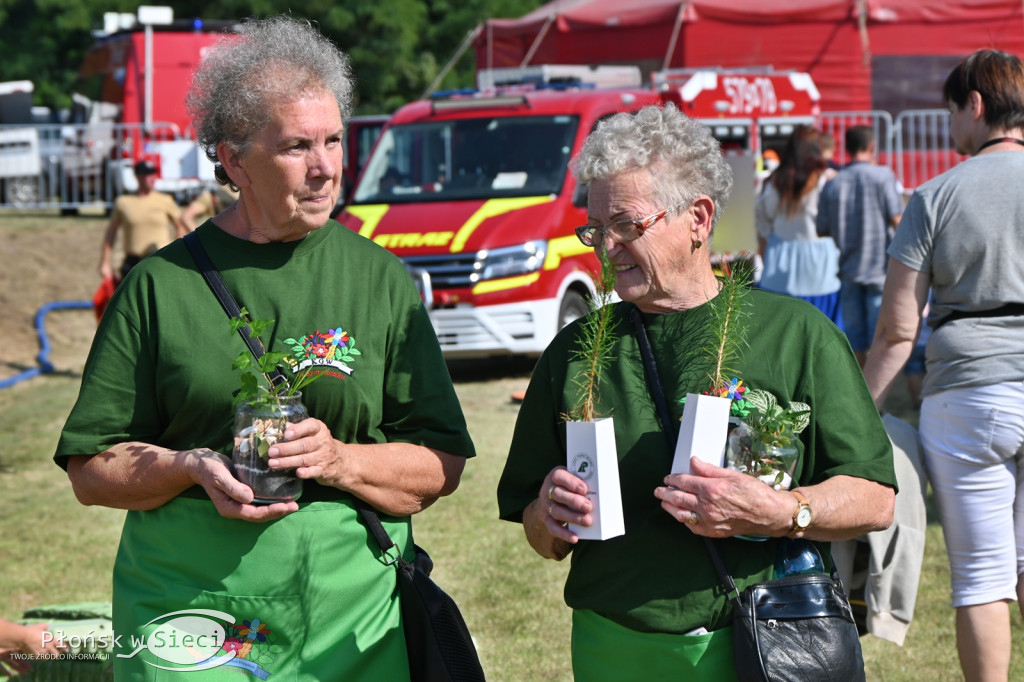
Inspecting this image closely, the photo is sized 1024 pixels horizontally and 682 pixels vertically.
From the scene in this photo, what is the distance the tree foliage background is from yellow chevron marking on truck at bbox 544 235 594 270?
729 inches

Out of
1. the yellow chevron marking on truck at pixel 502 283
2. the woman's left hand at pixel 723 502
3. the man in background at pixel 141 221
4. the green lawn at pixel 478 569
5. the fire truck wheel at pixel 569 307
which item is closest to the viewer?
the woman's left hand at pixel 723 502

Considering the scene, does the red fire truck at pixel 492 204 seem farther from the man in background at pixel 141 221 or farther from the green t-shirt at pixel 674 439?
the green t-shirt at pixel 674 439

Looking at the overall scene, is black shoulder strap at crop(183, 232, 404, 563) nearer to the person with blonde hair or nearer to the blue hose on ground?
the person with blonde hair

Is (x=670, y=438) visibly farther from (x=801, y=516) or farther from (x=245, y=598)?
(x=245, y=598)

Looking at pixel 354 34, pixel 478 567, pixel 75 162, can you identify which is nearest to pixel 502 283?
pixel 478 567

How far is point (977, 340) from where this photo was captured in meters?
3.40

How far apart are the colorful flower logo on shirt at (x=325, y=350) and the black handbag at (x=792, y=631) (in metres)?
0.84

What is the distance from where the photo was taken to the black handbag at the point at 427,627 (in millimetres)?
2496

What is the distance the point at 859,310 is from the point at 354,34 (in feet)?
76.3

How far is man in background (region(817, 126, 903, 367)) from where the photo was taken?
26.4ft

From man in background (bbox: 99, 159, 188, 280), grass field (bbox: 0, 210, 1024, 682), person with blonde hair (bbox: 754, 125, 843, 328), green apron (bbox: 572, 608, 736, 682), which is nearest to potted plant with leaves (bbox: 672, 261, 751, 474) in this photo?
green apron (bbox: 572, 608, 736, 682)

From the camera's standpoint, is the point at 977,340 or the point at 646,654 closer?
the point at 646,654

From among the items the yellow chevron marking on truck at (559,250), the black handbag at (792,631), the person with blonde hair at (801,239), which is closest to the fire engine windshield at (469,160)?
the yellow chevron marking on truck at (559,250)

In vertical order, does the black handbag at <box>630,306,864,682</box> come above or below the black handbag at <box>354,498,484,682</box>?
above
